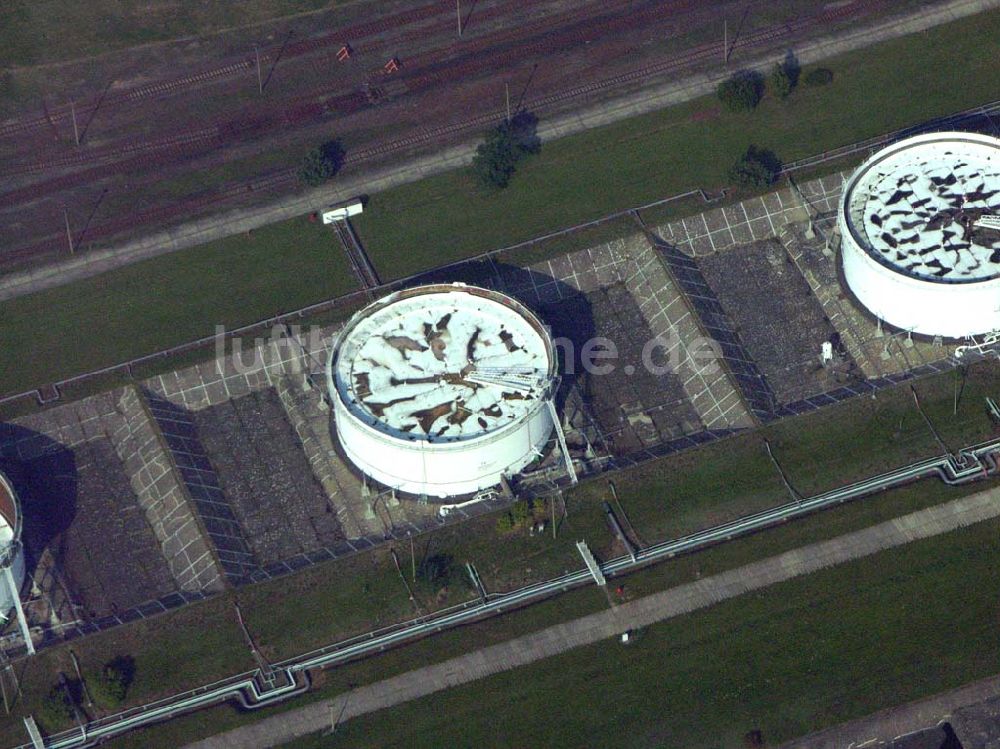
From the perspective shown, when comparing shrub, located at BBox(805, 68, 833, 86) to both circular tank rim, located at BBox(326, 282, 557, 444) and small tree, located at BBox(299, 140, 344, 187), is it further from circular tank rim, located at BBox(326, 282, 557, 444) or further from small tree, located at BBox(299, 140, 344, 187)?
small tree, located at BBox(299, 140, 344, 187)

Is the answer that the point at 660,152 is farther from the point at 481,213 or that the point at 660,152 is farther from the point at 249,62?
the point at 249,62

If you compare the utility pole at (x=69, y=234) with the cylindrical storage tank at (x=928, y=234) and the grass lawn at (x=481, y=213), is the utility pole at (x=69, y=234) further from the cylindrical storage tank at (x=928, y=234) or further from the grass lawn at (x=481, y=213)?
the cylindrical storage tank at (x=928, y=234)

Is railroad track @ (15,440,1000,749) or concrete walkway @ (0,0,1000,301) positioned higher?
concrete walkway @ (0,0,1000,301)

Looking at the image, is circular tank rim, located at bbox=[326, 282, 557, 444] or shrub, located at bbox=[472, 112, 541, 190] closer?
circular tank rim, located at bbox=[326, 282, 557, 444]

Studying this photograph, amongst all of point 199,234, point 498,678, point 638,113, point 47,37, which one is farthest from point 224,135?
point 498,678

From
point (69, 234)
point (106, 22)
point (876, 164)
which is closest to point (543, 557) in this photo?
point (876, 164)

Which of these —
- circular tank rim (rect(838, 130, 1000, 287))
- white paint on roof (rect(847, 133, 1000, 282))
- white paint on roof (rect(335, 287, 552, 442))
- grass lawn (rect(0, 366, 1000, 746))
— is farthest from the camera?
white paint on roof (rect(847, 133, 1000, 282))

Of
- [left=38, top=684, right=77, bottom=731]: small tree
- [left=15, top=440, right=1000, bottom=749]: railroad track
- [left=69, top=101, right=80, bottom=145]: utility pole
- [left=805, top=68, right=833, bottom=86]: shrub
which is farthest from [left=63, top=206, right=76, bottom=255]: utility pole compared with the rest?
[left=805, top=68, right=833, bottom=86]: shrub

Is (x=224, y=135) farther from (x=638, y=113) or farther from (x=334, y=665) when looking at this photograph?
(x=334, y=665)
